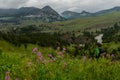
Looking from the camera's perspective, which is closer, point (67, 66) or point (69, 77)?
point (69, 77)

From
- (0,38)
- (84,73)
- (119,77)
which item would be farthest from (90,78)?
(0,38)

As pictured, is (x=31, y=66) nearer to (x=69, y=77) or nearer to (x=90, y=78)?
(x=69, y=77)

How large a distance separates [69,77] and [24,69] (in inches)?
53.9

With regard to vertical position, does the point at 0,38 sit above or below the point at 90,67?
below

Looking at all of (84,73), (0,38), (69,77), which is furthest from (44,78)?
(0,38)

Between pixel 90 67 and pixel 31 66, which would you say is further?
pixel 90 67

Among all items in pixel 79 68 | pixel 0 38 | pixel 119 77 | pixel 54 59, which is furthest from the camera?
pixel 0 38

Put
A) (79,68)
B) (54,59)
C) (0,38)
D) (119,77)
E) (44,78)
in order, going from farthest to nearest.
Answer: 1. (0,38)
2. (54,59)
3. (79,68)
4. (119,77)
5. (44,78)

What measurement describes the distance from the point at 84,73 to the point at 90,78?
10.5 inches

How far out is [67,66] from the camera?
9.04 metres

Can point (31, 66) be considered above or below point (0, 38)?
above

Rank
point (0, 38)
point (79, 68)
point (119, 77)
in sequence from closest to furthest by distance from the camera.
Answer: point (119, 77) < point (79, 68) < point (0, 38)

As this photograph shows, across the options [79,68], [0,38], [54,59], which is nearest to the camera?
[79,68]

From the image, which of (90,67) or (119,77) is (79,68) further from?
(119,77)
